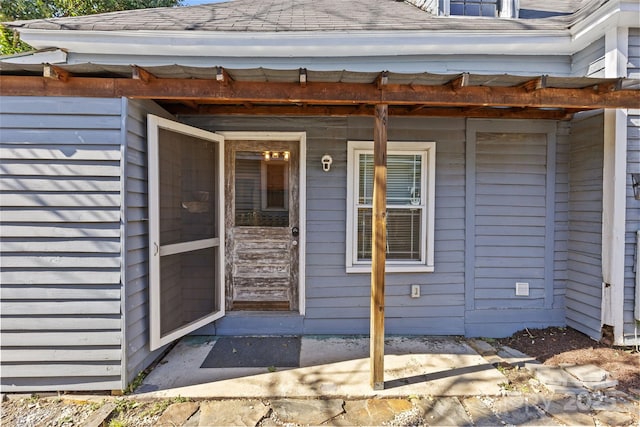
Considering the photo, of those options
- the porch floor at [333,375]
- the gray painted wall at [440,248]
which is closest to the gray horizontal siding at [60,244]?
the porch floor at [333,375]

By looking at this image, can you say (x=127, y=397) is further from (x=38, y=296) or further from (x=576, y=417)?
(x=576, y=417)

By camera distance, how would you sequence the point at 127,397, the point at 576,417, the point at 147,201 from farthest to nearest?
the point at 147,201 < the point at 127,397 < the point at 576,417

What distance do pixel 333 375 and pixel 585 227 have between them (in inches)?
113

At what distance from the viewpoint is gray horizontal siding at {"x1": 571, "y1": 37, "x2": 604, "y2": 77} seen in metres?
2.93

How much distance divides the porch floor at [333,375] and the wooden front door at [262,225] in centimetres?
63

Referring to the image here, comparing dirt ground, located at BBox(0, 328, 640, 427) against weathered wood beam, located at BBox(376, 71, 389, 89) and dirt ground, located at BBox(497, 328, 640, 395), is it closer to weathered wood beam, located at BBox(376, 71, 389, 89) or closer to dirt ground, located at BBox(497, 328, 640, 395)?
dirt ground, located at BBox(497, 328, 640, 395)

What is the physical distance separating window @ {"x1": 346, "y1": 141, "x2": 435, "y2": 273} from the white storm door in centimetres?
136

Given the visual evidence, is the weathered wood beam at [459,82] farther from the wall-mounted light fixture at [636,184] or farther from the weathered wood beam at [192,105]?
the weathered wood beam at [192,105]

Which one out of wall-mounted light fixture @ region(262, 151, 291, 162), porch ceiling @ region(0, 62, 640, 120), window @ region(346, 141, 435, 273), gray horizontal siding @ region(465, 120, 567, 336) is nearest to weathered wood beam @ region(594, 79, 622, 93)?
porch ceiling @ region(0, 62, 640, 120)

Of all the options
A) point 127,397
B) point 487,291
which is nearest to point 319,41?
point 487,291

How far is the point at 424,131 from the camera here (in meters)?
3.26

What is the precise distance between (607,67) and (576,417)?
2966 mm

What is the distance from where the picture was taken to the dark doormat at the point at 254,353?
105 inches

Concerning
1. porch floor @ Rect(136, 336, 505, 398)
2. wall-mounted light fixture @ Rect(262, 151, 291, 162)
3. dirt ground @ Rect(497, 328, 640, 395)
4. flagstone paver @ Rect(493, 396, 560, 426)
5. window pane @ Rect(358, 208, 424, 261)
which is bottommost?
flagstone paver @ Rect(493, 396, 560, 426)
